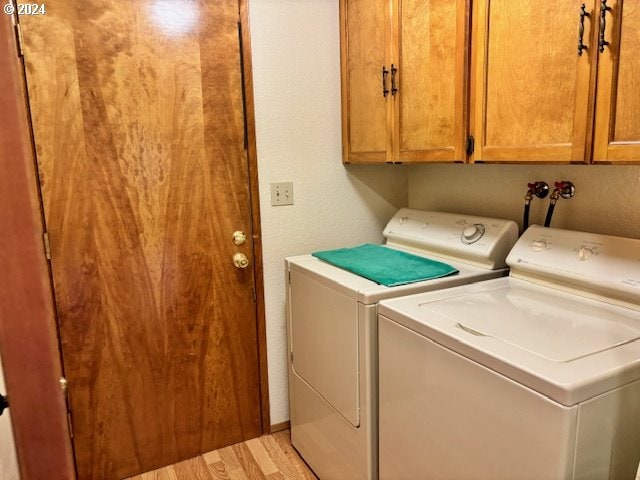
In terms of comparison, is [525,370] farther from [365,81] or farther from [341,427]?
[365,81]

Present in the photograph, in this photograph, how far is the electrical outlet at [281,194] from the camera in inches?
83.7

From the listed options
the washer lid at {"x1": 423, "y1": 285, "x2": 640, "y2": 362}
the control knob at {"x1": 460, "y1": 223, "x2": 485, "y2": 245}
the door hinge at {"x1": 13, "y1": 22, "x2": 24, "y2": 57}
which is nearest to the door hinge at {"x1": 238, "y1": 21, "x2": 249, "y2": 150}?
the door hinge at {"x1": 13, "y1": 22, "x2": 24, "y2": 57}

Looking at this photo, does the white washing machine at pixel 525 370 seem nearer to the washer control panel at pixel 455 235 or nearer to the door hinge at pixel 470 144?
the washer control panel at pixel 455 235

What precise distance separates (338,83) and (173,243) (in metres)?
1.06

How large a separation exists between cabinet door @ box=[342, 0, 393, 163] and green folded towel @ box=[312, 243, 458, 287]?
1.33ft

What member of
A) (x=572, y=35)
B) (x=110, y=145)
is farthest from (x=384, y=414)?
(x=110, y=145)

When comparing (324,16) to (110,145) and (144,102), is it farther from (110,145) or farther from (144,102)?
(110,145)

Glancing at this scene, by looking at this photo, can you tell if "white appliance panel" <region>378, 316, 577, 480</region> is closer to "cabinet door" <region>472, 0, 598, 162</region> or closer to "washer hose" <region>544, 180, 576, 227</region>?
"cabinet door" <region>472, 0, 598, 162</region>

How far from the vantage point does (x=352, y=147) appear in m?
2.17

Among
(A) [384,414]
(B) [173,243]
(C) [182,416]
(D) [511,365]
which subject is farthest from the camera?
(C) [182,416]

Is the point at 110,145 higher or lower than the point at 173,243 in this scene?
higher

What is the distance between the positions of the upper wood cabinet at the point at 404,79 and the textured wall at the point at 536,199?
403 millimetres

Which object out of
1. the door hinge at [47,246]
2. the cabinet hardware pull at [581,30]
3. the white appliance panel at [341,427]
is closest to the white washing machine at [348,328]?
the white appliance panel at [341,427]

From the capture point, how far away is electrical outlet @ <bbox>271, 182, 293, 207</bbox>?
2127 millimetres
